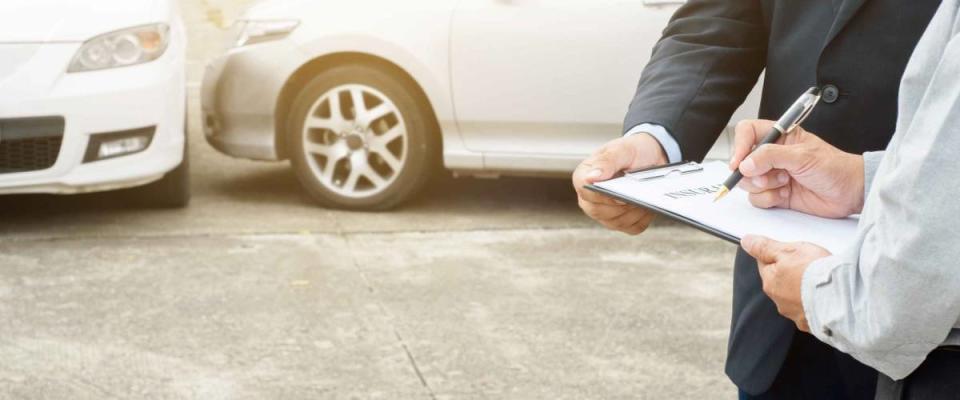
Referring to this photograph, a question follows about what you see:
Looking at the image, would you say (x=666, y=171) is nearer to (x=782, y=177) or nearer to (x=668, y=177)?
(x=668, y=177)

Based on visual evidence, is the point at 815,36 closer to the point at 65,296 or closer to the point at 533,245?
the point at 65,296

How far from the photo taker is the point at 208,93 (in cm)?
734

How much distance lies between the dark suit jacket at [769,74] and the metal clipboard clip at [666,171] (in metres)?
0.12

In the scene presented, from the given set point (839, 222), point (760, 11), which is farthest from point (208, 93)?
point (839, 222)

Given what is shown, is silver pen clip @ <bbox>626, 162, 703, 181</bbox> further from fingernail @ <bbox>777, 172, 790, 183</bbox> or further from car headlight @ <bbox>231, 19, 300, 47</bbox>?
car headlight @ <bbox>231, 19, 300, 47</bbox>

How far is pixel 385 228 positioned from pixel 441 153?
59 centimetres

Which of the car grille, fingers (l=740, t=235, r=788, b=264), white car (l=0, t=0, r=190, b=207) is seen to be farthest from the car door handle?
fingers (l=740, t=235, r=788, b=264)

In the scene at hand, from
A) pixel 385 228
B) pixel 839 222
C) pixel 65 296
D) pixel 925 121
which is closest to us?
pixel 925 121

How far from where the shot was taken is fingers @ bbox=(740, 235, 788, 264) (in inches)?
64.7

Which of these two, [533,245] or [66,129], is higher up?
[66,129]

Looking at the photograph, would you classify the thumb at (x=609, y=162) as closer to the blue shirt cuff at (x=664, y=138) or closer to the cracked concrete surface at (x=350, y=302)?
the blue shirt cuff at (x=664, y=138)

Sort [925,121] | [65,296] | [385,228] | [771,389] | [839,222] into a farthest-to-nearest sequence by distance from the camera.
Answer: [385,228]
[65,296]
[771,389]
[839,222]
[925,121]

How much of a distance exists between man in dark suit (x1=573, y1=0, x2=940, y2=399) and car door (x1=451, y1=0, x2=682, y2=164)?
14.4 feet

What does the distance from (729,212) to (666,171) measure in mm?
191
